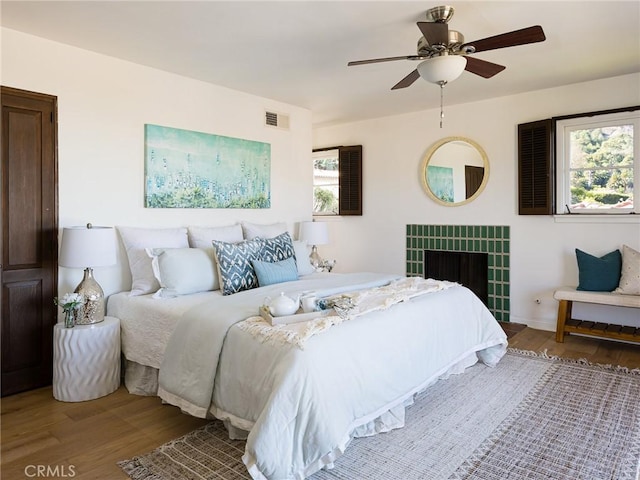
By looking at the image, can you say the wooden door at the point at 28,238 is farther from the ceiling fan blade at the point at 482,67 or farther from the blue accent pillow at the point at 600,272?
the blue accent pillow at the point at 600,272

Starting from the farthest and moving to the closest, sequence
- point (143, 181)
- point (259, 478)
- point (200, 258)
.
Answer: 1. point (143, 181)
2. point (200, 258)
3. point (259, 478)

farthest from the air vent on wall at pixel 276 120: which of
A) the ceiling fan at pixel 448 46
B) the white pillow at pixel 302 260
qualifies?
the ceiling fan at pixel 448 46

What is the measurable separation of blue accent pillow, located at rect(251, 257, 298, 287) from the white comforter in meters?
0.28

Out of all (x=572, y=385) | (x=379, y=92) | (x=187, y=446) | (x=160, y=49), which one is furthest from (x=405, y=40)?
(x=187, y=446)

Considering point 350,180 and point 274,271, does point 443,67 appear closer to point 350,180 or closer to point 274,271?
point 274,271

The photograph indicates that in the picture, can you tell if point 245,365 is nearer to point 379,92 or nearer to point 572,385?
point 572,385

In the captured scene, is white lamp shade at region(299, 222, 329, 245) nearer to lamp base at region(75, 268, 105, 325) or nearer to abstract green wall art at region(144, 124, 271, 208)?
abstract green wall art at region(144, 124, 271, 208)

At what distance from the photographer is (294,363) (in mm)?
1964

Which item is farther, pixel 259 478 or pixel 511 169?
pixel 511 169

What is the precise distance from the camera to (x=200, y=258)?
134 inches

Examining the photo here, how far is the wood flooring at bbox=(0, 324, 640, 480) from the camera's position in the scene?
2137mm

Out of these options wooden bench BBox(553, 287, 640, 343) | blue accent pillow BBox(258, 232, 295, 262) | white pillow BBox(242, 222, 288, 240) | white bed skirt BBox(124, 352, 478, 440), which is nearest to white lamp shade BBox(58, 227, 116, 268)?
white bed skirt BBox(124, 352, 478, 440)

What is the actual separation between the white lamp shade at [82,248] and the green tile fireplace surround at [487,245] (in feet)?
12.6

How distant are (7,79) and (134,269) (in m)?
A: 1.59
